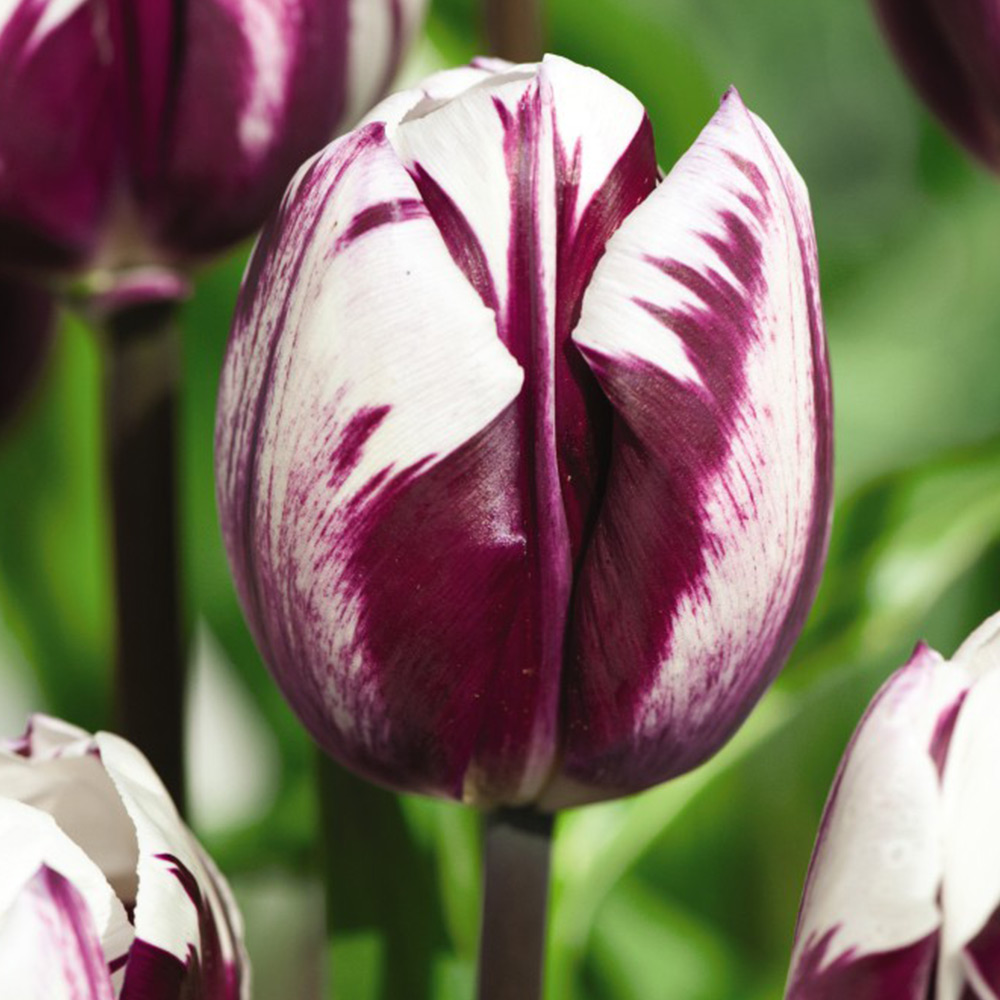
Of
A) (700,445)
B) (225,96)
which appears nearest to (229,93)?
(225,96)

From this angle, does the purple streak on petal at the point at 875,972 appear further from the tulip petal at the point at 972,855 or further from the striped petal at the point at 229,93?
the striped petal at the point at 229,93

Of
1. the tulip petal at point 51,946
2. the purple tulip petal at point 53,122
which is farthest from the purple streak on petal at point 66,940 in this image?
the purple tulip petal at point 53,122

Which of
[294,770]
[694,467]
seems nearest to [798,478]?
[694,467]

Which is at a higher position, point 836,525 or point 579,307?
point 579,307

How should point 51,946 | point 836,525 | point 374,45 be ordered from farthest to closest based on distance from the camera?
point 836,525 < point 374,45 < point 51,946

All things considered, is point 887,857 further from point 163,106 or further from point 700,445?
point 163,106

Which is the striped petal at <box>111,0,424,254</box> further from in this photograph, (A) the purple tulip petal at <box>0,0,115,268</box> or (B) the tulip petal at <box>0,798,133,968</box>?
(B) the tulip petal at <box>0,798,133,968</box>
